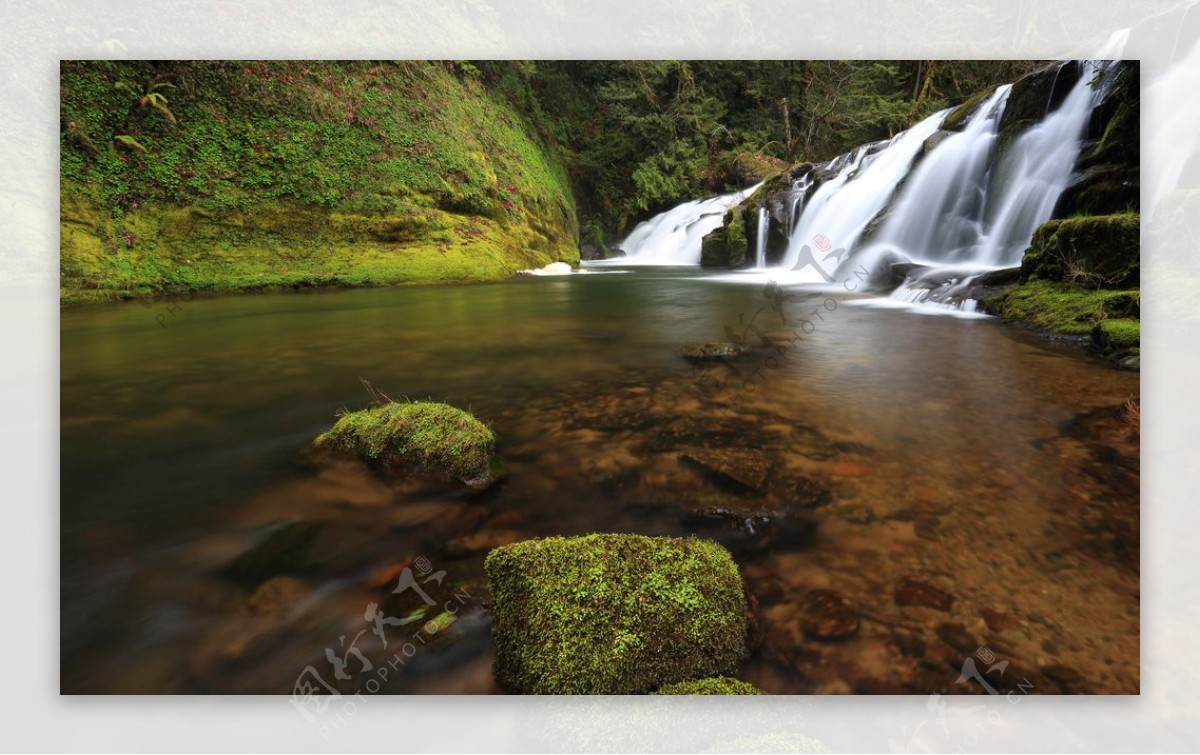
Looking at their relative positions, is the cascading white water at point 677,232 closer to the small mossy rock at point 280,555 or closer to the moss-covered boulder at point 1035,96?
the moss-covered boulder at point 1035,96

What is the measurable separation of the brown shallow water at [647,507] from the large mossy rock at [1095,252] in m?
0.90

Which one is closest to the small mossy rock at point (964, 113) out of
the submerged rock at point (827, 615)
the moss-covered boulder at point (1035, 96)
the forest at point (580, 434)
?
the forest at point (580, 434)

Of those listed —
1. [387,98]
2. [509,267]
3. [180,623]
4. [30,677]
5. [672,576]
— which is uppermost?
[387,98]

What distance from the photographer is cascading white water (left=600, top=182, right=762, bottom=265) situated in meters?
17.5

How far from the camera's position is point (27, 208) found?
3.09 m

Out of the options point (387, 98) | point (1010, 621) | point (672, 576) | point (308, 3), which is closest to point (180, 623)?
point (672, 576)

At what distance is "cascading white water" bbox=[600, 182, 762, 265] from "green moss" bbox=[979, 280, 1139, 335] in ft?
38.0

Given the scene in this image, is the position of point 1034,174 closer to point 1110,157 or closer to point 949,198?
point 1110,157

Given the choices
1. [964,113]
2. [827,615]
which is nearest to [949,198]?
[964,113]

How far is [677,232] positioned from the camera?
18641 mm

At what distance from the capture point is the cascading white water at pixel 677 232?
17.5 m

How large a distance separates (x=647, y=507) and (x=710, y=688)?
91 cm

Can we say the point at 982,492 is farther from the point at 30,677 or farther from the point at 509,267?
the point at 509,267

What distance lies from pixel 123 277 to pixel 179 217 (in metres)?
1.15
